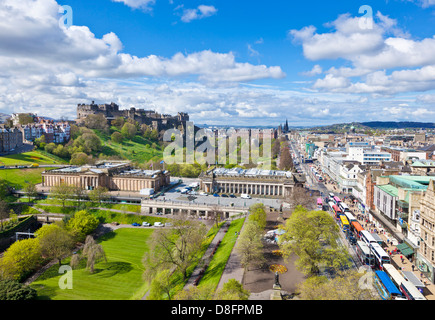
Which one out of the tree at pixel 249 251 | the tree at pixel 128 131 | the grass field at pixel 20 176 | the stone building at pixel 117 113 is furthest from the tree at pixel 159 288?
the stone building at pixel 117 113

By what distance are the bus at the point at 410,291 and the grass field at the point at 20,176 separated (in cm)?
9003

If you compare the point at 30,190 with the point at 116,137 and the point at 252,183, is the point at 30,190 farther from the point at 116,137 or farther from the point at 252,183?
the point at 116,137

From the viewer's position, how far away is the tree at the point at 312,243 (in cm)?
3400

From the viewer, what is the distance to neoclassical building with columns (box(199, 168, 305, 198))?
78125mm

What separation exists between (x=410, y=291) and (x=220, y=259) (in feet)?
74.8

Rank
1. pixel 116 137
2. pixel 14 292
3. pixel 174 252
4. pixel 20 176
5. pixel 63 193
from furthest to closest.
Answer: pixel 116 137, pixel 20 176, pixel 63 193, pixel 174 252, pixel 14 292

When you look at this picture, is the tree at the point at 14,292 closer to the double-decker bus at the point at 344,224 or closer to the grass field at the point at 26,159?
the double-decker bus at the point at 344,224

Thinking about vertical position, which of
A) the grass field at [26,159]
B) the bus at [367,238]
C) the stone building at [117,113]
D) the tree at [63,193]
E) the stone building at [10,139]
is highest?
the stone building at [117,113]

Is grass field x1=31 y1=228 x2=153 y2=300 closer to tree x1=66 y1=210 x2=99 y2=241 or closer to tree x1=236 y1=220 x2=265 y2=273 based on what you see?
Result: tree x1=66 y1=210 x2=99 y2=241

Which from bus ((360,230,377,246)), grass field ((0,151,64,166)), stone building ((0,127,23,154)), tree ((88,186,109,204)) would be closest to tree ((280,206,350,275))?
bus ((360,230,377,246))

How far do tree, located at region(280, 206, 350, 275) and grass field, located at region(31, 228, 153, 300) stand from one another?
19661 millimetres

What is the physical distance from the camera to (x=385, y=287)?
3222cm

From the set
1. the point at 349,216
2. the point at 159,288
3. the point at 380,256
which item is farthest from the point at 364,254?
the point at 159,288
